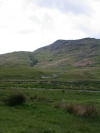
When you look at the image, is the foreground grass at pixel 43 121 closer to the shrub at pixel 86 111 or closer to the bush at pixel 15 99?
the shrub at pixel 86 111

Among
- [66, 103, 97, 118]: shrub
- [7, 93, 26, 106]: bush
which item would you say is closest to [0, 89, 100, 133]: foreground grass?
[66, 103, 97, 118]: shrub

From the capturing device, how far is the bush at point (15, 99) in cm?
2933

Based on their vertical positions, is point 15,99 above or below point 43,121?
above

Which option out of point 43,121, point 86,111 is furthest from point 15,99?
point 86,111

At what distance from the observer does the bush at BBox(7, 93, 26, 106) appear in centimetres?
2933

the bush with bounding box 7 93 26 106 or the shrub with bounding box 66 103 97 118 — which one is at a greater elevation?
the bush with bounding box 7 93 26 106

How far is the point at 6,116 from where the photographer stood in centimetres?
2261

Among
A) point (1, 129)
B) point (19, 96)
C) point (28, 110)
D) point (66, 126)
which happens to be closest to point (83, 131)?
point (66, 126)

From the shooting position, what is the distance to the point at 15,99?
97.4 feet

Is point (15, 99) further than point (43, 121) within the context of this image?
Yes

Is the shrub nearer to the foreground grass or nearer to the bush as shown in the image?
the foreground grass

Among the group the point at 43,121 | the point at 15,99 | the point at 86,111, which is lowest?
the point at 43,121

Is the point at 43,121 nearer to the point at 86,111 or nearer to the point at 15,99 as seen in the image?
the point at 86,111

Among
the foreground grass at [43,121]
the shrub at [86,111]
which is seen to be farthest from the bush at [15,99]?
the shrub at [86,111]
